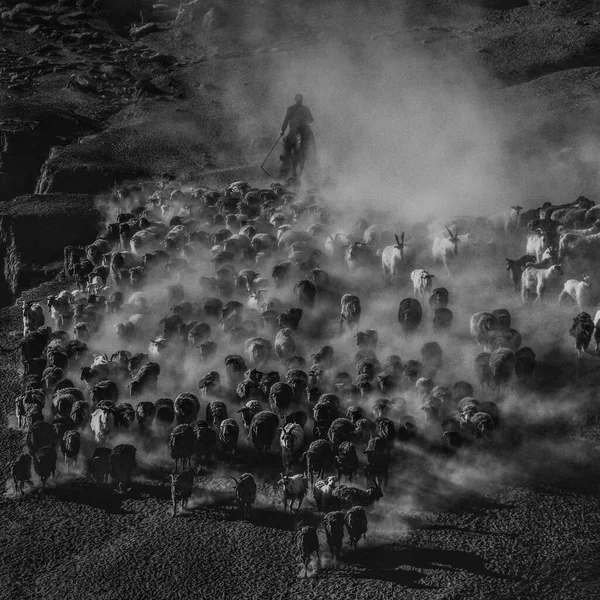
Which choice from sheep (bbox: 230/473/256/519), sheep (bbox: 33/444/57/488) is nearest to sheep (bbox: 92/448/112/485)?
sheep (bbox: 33/444/57/488)

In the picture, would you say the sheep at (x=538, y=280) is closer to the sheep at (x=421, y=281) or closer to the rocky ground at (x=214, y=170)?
the sheep at (x=421, y=281)

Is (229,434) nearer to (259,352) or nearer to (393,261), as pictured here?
(259,352)

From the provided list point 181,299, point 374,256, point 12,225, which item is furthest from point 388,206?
point 12,225

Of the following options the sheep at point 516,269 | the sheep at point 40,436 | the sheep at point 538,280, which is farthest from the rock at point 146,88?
the sheep at point 40,436

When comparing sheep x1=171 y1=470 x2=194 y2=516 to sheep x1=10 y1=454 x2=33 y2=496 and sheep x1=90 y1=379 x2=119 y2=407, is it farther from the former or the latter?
sheep x1=90 y1=379 x2=119 y2=407

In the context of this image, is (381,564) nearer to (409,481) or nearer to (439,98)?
(409,481)
